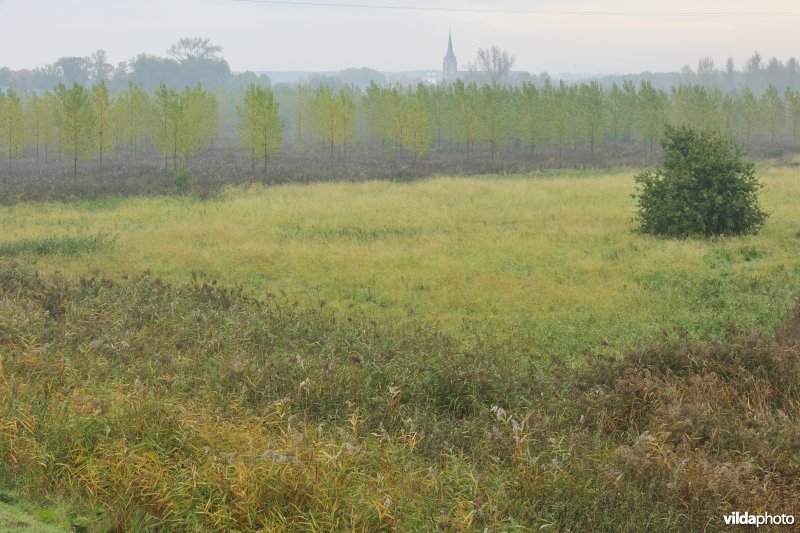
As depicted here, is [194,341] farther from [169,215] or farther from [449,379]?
[169,215]

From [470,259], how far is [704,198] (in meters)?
6.90

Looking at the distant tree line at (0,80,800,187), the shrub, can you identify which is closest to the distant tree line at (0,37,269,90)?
the distant tree line at (0,80,800,187)

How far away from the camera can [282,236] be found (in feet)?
66.2

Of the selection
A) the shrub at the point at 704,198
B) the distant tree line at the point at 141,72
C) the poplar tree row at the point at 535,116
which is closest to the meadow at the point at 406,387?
the shrub at the point at 704,198

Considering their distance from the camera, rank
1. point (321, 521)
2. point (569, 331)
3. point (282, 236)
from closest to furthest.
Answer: point (321, 521) → point (569, 331) → point (282, 236)

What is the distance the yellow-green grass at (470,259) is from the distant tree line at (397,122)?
15.6 metres

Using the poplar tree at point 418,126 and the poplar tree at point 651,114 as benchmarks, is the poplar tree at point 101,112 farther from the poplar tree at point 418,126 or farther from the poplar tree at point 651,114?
the poplar tree at point 651,114

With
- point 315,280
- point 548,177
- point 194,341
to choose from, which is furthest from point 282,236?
point 548,177

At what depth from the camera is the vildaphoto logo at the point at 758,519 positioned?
17.7ft

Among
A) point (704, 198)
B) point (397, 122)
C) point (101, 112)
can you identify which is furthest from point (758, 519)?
point (397, 122)

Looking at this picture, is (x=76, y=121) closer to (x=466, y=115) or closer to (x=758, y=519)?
(x=466, y=115)

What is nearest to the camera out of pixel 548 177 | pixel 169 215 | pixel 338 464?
pixel 338 464

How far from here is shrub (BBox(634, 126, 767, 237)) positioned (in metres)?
19.0

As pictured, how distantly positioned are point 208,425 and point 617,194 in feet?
80.1
